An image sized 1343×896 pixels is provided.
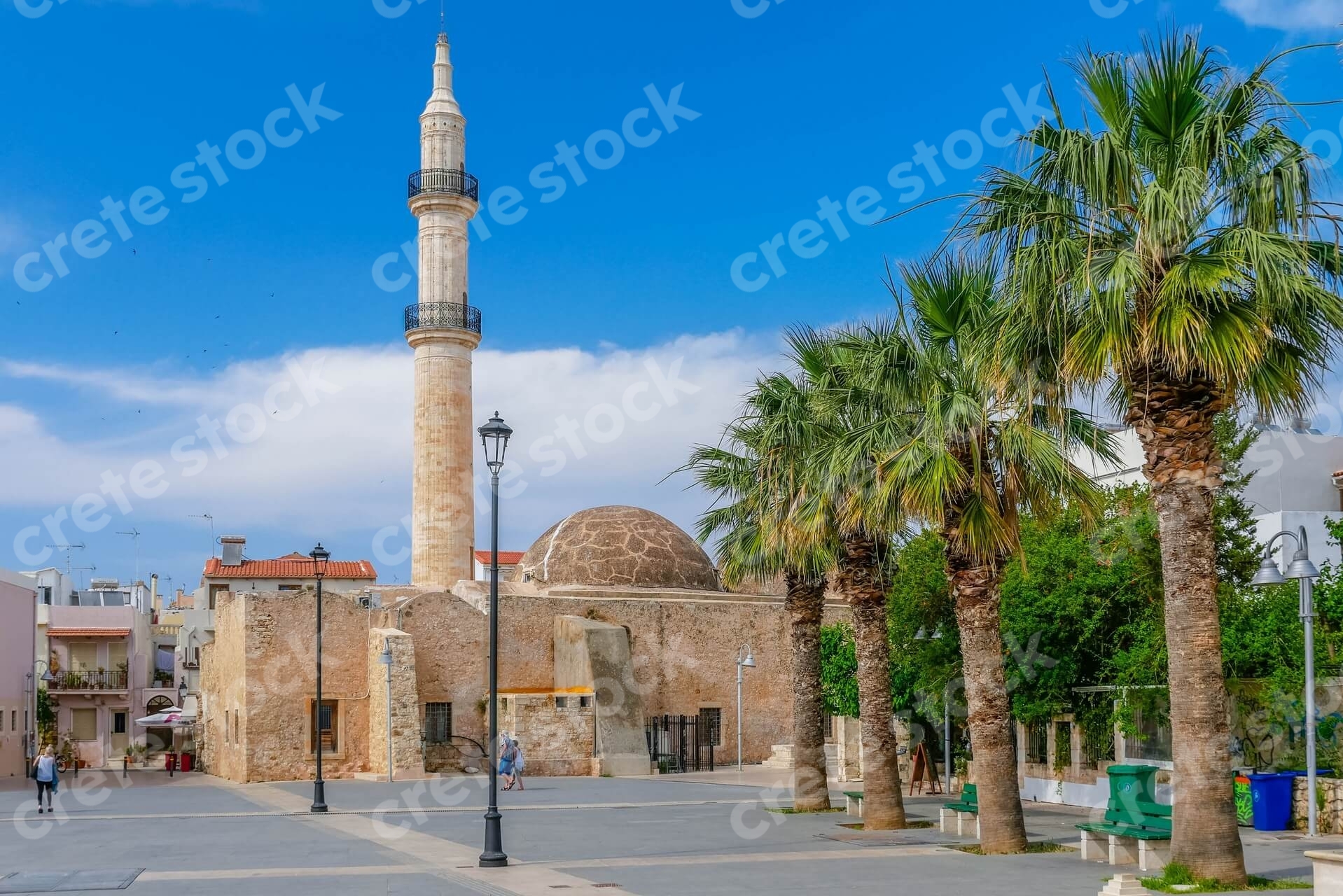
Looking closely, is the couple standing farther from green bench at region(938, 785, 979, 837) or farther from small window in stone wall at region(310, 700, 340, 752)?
green bench at region(938, 785, 979, 837)

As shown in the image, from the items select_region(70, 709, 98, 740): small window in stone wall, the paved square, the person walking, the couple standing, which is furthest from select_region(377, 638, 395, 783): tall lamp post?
select_region(70, 709, 98, 740): small window in stone wall

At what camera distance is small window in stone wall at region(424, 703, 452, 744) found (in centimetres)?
3553

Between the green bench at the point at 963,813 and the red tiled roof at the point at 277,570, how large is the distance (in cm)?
4736

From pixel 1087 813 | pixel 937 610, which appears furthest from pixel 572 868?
pixel 937 610

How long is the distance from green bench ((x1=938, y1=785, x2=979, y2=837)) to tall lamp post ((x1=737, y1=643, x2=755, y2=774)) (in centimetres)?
1836

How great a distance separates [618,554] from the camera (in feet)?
143

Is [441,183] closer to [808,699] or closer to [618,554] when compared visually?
[618,554]

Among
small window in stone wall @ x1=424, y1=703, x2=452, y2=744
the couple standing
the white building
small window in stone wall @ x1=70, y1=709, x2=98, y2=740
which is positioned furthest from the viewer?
small window in stone wall @ x1=70, y1=709, x2=98, y2=740

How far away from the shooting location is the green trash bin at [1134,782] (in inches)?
524

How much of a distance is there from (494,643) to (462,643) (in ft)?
71.8

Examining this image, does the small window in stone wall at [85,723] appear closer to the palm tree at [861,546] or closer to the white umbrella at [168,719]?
the white umbrella at [168,719]

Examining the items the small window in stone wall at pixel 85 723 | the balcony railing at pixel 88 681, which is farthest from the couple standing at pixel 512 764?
the small window in stone wall at pixel 85 723

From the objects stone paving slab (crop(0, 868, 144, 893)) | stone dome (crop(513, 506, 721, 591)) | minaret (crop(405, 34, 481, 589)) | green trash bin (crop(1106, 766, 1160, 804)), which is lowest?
stone paving slab (crop(0, 868, 144, 893))

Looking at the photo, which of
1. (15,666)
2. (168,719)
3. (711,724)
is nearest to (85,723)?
(168,719)
